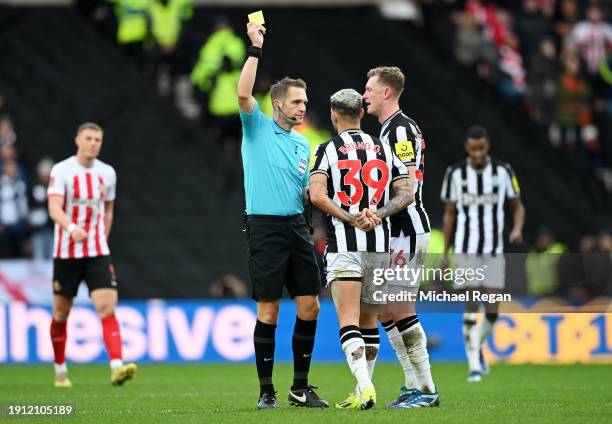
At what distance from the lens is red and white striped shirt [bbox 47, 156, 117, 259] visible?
12875 mm

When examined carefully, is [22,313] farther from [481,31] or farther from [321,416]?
[481,31]

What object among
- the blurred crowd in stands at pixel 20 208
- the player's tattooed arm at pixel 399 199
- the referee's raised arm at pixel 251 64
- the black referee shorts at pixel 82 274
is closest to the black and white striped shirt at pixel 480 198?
the black referee shorts at pixel 82 274

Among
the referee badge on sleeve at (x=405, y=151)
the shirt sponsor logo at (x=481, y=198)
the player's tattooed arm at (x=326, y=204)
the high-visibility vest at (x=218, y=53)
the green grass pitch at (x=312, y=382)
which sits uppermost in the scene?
the high-visibility vest at (x=218, y=53)

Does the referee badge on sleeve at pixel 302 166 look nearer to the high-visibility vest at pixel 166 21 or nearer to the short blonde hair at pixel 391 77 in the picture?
the short blonde hair at pixel 391 77

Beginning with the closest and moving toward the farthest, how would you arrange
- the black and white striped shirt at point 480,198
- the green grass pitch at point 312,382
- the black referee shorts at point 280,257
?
the green grass pitch at point 312,382 → the black referee shorts at point 280,257 → the black and white striped shirt at point 480,198

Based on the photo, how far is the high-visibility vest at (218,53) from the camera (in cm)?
2022

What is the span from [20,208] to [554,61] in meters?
8.99

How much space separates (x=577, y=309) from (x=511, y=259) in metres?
0.79

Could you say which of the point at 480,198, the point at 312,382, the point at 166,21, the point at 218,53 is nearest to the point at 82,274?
the point at 312,382

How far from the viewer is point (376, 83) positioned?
10.0 metres

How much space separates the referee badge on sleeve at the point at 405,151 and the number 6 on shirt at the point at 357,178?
322mm

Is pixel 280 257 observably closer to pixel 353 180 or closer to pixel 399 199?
pixel 353 180

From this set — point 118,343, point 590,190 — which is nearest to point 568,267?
point 118,343

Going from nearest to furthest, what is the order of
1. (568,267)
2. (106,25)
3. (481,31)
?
(568,267) → (106,25) → (481,31)
